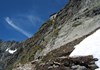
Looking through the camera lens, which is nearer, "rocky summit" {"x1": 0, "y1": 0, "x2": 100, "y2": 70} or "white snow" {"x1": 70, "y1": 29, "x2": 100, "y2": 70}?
"rocky summit" {"x1": 0, "y1": 0, "x2": 100, "y2": 70}

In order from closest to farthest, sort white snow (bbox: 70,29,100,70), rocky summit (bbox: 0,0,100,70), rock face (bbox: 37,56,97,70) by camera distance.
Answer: rock face (bbox: 37,56,97,70) → rocky summit (bbox: 0,0,100,70) → white snow (bbox: 70,29,100,70)

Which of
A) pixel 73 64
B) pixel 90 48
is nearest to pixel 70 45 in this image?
pixel 90 48

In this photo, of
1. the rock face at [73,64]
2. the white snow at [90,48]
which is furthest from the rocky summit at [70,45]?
the white snow at [90,48]

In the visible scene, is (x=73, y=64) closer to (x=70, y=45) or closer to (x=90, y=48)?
(x=90, y=48)

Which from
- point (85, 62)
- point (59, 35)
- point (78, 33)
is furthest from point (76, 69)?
point (59, 35)

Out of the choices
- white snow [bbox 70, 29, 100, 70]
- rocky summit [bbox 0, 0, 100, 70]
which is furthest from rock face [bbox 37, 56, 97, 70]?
white snow [bbox 70, 29, 100, 70]

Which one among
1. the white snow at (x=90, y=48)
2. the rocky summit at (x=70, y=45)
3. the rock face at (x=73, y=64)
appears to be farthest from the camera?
the white snow at (x=90, y=48)

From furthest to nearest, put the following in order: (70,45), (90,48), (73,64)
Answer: (70,45) → (90,48) → (73,64)

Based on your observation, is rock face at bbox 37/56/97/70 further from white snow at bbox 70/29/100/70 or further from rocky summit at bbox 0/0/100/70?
white snow at bbox 70/29/100/70

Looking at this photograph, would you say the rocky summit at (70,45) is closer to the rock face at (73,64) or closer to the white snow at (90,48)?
the rock face at (73,64)

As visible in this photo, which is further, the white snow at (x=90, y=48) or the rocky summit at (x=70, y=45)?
the white snow at (x=90, y=48)

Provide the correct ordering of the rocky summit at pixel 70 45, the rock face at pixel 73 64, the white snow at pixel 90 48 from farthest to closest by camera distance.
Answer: the white snow at pixel 90 48 → the rocky summit at pixel 70 45 → the rock face at pixel 73 64

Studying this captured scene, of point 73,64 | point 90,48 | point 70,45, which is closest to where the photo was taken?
point 73,64

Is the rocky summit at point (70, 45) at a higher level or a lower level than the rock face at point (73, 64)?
higher
